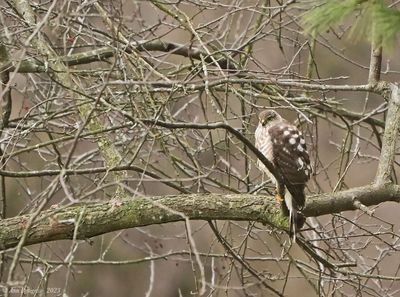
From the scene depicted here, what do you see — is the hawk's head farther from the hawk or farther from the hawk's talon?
the hawk's talon

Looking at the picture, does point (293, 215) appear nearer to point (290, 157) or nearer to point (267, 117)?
point (290, 157)

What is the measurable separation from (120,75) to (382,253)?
1808mm

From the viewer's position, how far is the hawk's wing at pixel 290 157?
13.5 ft

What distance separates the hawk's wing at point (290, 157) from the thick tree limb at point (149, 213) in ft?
0.60

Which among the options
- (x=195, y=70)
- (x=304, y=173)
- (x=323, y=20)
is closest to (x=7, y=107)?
(x=195, y=70)

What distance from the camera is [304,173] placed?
423 cm

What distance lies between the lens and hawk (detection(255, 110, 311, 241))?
3.89 metres

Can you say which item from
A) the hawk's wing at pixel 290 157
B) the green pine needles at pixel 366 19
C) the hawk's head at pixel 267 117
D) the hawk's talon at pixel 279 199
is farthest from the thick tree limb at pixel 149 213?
the green pine needles at pixel 366 19

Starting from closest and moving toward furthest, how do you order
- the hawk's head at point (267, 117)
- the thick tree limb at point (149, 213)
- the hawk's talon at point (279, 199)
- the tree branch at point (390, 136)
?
the thick tree limb at point (149, 213)
the hawk's talon at point (279, 199)
the tree branch at point (390, 136)
the hawk's head at point (267, 117)

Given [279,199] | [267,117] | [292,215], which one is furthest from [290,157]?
[267,117]

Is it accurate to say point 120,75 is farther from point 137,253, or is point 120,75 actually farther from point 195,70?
point 137,253

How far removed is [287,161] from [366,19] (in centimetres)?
190

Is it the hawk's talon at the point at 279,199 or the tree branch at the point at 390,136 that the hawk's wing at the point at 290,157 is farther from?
the tree branch at the point at 390,136

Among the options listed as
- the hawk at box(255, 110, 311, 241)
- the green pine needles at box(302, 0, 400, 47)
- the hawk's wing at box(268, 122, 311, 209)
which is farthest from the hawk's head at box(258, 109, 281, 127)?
the green pine needles at box(302, 0, 400, 47)
